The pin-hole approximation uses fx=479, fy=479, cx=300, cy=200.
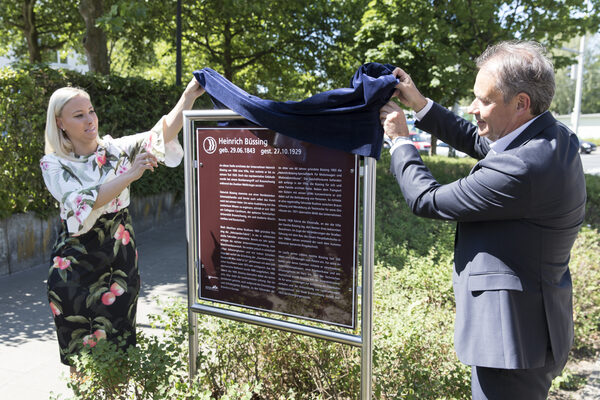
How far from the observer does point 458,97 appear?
44.6 ft

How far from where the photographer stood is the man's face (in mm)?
1964

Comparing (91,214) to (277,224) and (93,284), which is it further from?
(277,224)

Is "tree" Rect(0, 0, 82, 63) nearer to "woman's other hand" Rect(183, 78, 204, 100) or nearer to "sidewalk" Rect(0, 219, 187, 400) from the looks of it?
"sidewalk" Rect(0, 219, 187, 400)

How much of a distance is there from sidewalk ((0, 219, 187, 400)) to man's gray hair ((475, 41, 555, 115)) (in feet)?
8.53

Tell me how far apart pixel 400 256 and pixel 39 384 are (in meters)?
3.87

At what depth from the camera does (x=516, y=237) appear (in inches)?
76.5

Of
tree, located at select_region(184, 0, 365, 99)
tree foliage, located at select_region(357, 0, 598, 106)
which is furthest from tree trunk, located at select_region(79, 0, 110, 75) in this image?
tree foliage, located at select_region(357, 0, 598, 106)

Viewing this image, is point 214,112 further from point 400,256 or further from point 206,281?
point 400,256

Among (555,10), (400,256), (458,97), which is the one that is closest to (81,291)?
(400,256)

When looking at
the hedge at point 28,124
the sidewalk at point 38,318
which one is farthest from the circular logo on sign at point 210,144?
the hedge at point 28,124

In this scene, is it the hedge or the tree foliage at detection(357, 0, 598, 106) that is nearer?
the hedge

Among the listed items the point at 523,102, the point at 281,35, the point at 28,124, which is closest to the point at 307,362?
the point at 523,102

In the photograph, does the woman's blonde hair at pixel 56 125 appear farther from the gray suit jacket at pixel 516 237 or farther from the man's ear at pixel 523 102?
the man's ear at pixel 523 102

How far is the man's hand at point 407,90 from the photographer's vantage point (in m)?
2.33
